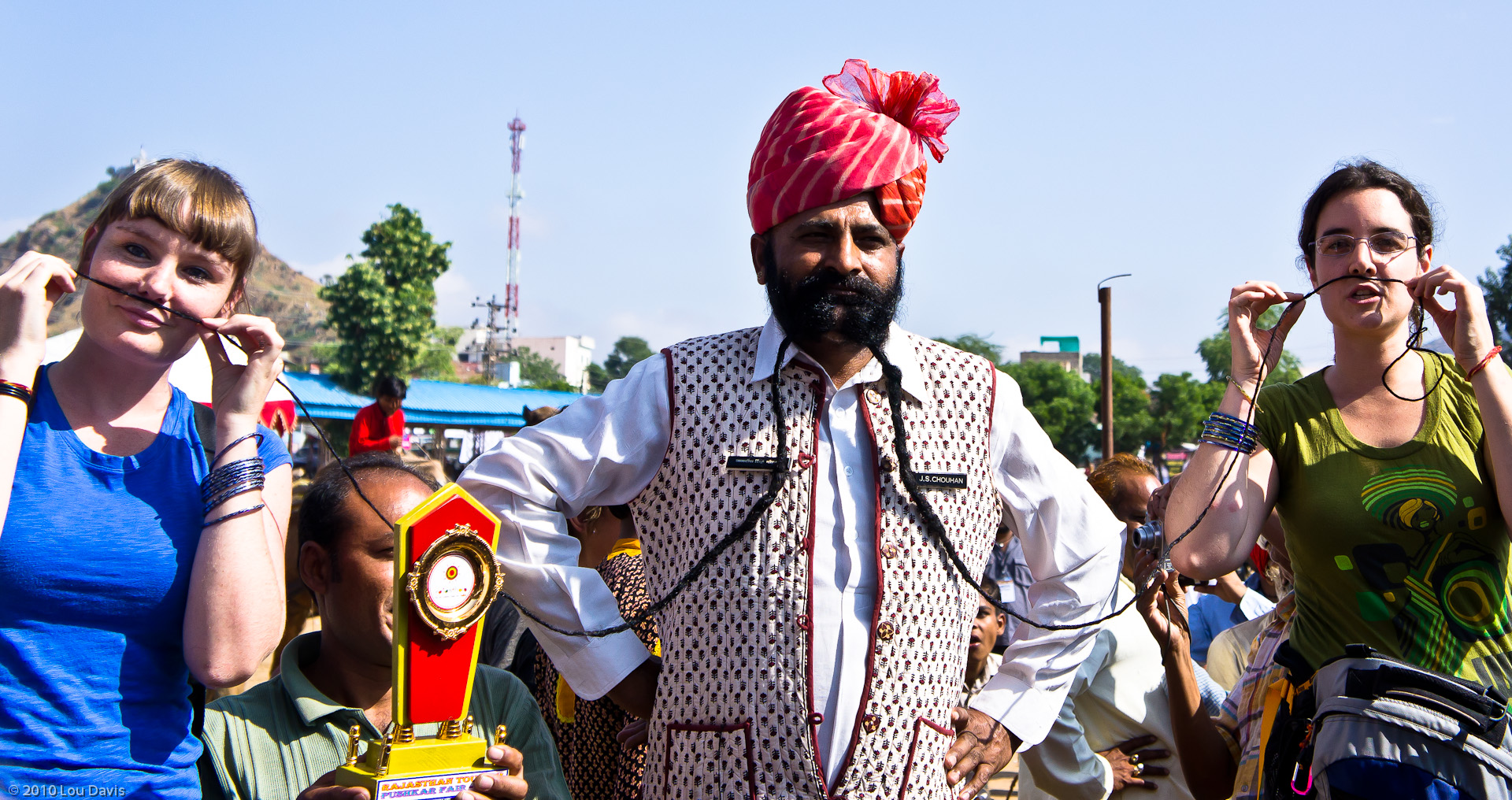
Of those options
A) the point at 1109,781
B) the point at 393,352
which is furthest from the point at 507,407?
the point at 1109,781

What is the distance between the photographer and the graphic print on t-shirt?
243 cm

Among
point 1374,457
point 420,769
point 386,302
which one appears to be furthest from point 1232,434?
point 386,302

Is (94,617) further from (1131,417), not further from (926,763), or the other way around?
(1131,417)

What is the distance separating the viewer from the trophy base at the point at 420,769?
5.50 feet

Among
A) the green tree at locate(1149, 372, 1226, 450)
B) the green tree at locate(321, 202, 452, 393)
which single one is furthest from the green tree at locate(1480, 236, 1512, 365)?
the green tree at locate(321, 202, 452, 393)

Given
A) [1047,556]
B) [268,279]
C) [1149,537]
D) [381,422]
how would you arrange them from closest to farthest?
[1047,556] < [1149,537] < [381,422] < [268,279]

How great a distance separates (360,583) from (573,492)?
0.54m

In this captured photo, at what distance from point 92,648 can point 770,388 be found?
4.38ft

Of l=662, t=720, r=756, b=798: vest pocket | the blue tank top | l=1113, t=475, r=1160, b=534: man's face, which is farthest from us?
l=1113, t=475, r=1160, b=534: man's face

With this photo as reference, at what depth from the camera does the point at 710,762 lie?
2139 mm

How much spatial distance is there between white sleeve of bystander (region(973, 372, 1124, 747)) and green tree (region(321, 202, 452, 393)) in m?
27.5

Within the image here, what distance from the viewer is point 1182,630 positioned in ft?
10.3

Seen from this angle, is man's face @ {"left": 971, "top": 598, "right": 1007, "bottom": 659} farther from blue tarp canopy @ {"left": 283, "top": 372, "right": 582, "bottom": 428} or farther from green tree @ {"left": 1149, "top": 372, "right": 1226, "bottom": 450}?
green tree @ {"left": 1149, "top": 372, "right": 1226, "bottom": 450}

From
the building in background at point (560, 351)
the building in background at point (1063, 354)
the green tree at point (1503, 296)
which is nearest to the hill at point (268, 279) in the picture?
the building in background at point (560, 351)
